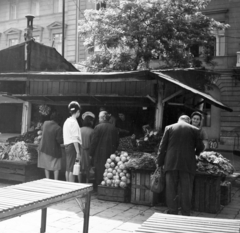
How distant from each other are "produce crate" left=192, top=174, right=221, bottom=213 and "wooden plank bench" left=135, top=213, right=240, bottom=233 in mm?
3400

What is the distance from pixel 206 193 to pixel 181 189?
99cm

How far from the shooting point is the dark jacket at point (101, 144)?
721cm

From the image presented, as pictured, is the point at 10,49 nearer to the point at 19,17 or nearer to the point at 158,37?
the point at 158,37

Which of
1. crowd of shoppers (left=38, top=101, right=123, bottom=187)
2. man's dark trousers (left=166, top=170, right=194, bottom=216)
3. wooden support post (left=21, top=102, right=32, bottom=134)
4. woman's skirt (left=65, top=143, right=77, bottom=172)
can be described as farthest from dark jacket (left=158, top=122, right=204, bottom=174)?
wooden support post (left=21, top=102, right=32, bottom=134)

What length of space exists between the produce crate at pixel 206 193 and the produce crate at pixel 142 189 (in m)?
0.81

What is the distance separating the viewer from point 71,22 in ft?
85.8

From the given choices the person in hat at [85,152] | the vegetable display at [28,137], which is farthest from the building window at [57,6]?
the person in hat at [85,152]

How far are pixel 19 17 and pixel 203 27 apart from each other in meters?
18.2

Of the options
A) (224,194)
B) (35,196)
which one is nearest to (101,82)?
(224,194)

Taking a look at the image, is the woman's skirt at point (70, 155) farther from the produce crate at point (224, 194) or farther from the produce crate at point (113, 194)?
the produce crate at point (224, 194)

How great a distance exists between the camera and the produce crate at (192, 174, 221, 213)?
6.27 metres

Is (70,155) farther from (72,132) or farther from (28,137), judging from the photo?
(28,137)

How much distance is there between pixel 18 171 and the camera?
326 inches

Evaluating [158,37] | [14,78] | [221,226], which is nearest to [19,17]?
[158,37]
